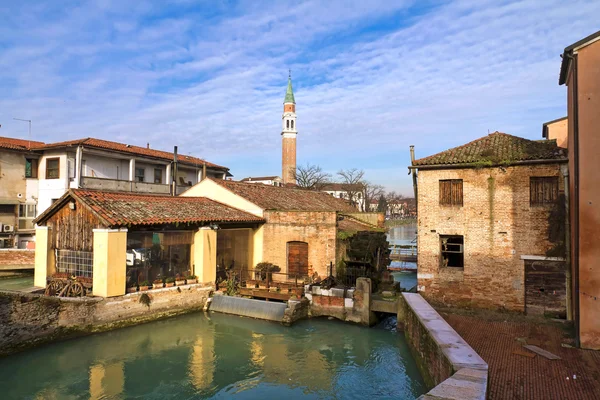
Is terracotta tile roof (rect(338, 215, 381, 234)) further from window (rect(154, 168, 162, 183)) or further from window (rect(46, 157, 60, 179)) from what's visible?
window (rect(46, 157, 60, 179))

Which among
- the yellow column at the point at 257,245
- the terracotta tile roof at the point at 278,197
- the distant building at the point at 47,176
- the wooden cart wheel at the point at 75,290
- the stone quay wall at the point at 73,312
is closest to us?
the stone quay wall at the point at 73,312

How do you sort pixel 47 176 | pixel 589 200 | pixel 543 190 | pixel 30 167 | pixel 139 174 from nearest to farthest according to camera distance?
pixel 589 200
pixel 543 190
pixel 47 176
pixel 30 167
pixel 139 174

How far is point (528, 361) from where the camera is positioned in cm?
879

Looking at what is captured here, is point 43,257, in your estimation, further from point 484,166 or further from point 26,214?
point 484,166

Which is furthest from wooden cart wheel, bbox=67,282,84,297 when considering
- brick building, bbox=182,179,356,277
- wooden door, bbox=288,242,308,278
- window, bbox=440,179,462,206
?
Answer: window, bbox=440,179,462,206

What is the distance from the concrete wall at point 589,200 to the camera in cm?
937

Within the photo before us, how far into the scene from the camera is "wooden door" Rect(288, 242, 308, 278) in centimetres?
1792

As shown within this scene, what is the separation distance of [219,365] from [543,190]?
38.0ft

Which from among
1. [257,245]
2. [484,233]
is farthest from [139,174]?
[484,233]

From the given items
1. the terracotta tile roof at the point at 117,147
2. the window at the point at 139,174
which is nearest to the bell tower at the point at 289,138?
the terracotta tile roof at the point at 117,147

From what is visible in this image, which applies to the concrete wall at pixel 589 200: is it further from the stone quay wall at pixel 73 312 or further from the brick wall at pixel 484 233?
the stone quay wall at pixel 73 312

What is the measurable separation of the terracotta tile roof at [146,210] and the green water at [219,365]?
12.8 ft

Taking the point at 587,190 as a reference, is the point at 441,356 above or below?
below

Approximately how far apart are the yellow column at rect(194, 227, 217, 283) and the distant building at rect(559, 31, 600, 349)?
42.2 ft
